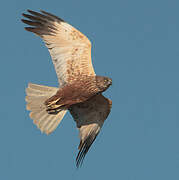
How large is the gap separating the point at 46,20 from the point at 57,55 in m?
1.23

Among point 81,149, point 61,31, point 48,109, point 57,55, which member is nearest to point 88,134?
point 81,149

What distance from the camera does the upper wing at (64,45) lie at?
9727 millimetres

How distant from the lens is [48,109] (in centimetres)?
949

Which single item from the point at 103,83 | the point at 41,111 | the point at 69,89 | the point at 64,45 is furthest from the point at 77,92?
the point at 64,45

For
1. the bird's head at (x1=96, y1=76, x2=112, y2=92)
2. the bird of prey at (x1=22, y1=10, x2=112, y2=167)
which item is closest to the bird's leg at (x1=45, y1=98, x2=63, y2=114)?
the bird of prey at (x1=22, y1=10, x2=112, y2=167)

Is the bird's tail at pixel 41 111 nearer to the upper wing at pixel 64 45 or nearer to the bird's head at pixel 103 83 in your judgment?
the upper wing at pixel 64 45

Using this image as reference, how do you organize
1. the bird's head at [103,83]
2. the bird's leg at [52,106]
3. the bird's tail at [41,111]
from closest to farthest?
the bird's head at [103,83], the bird's leg at [52,106], the bird's tail at [41,111]

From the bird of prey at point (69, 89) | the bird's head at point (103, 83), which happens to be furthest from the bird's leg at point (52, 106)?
the bird's head at point (103, 83)

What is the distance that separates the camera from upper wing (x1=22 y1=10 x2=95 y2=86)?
9727 millimetres

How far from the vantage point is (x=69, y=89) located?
9.32 meters

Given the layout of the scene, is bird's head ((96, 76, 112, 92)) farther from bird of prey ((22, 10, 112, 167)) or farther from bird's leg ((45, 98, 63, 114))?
bird's leg ((45, 98, 63, 114))

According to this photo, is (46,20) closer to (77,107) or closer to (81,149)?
(77,107)

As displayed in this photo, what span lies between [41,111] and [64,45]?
1.75m

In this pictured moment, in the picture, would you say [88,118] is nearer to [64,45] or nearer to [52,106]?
[52,106]
